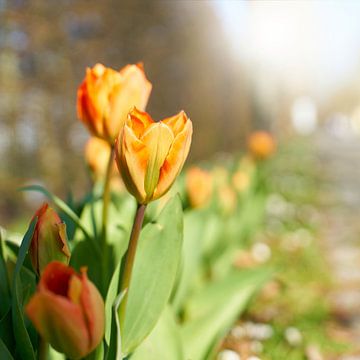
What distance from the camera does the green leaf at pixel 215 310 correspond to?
4.49 feet

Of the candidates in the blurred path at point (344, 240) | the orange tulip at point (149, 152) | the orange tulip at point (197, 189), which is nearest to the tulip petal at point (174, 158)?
the orange tulip at point (149, 152)

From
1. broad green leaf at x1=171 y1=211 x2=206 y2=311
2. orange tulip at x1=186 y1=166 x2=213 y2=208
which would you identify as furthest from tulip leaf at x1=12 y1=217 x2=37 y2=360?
orange tulip at x1=186 y1=166 x2=213 y2=208

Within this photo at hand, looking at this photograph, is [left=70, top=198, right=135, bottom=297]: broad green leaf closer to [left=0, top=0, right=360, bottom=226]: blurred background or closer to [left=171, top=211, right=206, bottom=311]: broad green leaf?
[left=171, top=211, right=206, bottom=311]: broad green leaf

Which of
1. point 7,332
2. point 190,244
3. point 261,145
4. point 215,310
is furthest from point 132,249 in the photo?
point 261,145

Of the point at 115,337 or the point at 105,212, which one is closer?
the point at 115,337

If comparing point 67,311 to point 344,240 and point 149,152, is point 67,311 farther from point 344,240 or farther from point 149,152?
point 344,240

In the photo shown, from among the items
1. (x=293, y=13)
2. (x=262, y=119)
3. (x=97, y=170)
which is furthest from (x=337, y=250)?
(x=293, y=13)

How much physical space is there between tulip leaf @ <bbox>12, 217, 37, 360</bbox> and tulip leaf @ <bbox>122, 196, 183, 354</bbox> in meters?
0.17

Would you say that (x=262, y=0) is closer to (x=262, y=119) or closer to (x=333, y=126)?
(x=262, y=119)

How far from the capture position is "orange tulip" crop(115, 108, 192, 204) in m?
0.84

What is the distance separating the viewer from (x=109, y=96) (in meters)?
1.15

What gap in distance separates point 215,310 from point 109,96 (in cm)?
66

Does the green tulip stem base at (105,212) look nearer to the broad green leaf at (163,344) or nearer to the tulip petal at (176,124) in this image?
the broad green leaf at (163,344)

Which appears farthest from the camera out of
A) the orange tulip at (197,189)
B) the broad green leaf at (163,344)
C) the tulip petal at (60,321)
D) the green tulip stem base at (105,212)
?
the orange tulip at (197,189)
